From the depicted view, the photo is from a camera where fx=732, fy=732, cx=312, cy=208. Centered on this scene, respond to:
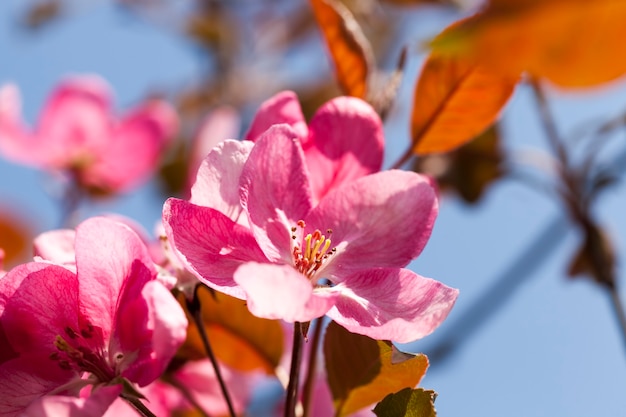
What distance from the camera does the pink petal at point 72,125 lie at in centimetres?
191

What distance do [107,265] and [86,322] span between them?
66 millimetres

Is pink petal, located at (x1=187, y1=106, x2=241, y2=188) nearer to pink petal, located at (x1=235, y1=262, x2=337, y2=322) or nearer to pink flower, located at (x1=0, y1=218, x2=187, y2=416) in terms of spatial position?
pink flower, located at (x1=0, y1=218, x2=187, y2=416)

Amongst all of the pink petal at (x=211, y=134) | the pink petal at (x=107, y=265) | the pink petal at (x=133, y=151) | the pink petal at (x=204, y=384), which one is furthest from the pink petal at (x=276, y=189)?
the pink petal at (x=133, y=151)

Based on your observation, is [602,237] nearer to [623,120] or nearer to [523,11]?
[623,120]

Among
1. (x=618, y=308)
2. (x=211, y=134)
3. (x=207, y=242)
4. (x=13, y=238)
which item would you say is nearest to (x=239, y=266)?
(x=207, y=242)

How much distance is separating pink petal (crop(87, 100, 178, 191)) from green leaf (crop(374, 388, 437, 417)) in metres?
1.33

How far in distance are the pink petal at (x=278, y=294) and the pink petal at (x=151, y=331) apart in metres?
0.08

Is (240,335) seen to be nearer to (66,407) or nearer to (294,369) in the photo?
(294,369)

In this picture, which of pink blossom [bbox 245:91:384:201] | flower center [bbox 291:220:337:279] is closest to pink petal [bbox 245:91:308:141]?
pink blossom [bbox 245:91:384:201]

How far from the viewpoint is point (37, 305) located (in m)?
0.63

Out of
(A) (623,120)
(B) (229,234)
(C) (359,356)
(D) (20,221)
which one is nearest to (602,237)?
(A) (623,120)

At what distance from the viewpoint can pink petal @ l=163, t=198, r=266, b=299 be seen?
0.62m

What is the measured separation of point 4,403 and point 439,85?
1.83ft

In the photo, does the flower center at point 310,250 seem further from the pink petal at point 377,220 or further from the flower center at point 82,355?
the flower center at point 82,355
